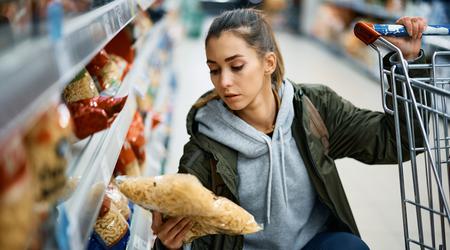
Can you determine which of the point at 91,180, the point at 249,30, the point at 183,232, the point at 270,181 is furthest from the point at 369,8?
the point at 91,180

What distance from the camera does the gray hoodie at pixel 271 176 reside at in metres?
1.65

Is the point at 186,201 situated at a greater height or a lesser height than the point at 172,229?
greater

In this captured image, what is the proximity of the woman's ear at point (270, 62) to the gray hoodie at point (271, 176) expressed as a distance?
0.10m

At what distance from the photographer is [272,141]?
1.67 metres

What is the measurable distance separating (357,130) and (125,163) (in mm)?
914

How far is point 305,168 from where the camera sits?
1.69m

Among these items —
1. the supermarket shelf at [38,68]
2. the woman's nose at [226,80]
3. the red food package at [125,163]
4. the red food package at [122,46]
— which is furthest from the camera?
the red food package at [122,46]

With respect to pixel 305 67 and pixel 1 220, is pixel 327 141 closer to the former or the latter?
pixel 1 220

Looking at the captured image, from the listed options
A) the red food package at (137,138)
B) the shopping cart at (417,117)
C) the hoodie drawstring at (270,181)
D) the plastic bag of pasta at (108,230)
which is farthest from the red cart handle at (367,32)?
the red food package at (137,138)

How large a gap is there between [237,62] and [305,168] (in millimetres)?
392

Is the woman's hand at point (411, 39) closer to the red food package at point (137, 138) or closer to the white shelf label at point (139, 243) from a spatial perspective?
the white shelf label at point (139, 243)

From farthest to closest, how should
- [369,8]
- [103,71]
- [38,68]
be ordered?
[369,8] → [103,71] → [38,68]

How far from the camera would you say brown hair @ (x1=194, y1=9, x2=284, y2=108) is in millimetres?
1617

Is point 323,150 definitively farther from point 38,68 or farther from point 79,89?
point 38,68
